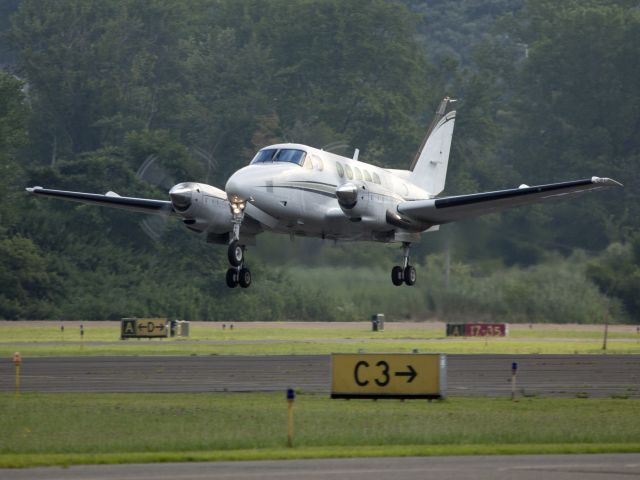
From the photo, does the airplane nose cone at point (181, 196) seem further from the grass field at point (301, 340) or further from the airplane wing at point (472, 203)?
the grass field at point (301, 340)

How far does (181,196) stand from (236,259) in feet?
8.71

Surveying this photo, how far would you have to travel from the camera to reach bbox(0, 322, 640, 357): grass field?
201ft

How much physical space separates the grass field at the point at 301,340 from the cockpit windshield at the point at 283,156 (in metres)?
17.0

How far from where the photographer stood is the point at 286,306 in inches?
3383

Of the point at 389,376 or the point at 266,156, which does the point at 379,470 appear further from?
the point at 266,156

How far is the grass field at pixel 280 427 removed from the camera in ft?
94.6

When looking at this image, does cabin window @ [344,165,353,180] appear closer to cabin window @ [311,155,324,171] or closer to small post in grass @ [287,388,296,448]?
cabin window @ [311,155,324,171]

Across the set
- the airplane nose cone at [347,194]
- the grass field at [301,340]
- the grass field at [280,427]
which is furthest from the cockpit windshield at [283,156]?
the grass field at [301,340]

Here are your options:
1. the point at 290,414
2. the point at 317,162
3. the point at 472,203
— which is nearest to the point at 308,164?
the point at 317,162

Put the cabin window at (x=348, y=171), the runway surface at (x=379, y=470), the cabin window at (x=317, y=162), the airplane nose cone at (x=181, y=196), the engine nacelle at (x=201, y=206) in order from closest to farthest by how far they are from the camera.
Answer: the runway surface at (x=379, y=470)
the airplane nose cone at (x=181, y=196)
the engine nacelle at (x=201, y=206)
the cabin window at (x=317, y=162)
the cabin window at (x=348, y=171)

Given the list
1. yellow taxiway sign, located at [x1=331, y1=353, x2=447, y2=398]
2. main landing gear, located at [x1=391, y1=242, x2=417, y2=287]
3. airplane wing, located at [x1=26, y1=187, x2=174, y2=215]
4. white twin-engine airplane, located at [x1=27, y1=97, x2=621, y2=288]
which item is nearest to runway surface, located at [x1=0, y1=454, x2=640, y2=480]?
yellow taxiway sign, located at [x1=331, y1=353, x2=447, y2=398]

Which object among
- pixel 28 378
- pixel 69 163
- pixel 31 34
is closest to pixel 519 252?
pixel 28 378

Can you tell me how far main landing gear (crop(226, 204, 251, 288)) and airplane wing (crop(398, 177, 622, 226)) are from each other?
677cm

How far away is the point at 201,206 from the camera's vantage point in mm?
43188
